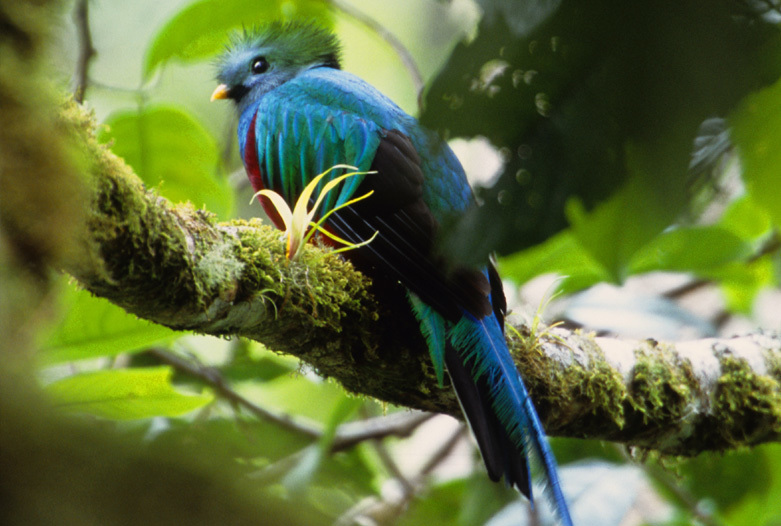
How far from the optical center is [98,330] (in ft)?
7.88

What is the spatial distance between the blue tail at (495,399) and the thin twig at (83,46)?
1.63 m

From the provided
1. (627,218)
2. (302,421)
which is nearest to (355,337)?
(627,218)

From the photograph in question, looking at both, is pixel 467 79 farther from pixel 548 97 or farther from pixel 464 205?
pixel 464 205

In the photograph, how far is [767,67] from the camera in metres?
0.64

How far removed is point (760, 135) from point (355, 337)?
4.96 ft

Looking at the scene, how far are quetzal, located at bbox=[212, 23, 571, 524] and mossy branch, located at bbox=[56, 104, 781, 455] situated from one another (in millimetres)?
124

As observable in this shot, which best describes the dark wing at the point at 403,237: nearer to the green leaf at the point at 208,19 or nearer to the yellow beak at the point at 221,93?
the green leaf at the point at 208,19

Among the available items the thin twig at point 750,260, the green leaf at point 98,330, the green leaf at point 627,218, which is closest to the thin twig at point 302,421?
the green leaf at point 98,330

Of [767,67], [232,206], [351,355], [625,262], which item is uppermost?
[767,67]

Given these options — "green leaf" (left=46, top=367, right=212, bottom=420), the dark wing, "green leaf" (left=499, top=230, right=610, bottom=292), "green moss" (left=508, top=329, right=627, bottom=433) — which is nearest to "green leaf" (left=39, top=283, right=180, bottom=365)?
"green leaf" (left=46, top=367, right=212, bottom=420)

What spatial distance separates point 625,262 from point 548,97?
0.20 m

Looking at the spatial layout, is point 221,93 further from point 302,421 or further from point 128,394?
point 302,421

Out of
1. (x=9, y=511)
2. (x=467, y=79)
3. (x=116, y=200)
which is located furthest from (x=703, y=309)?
(x=9, y=511)

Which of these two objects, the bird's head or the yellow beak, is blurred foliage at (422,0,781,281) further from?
the yellow beak
